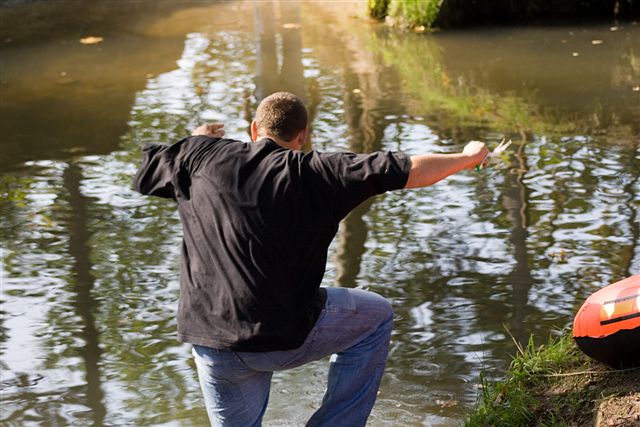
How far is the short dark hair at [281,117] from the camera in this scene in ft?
13.7

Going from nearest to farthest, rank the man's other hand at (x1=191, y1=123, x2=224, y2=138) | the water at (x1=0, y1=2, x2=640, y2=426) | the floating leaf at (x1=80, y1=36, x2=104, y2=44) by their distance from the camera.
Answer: the man's other hand at (x1=191, y1=123, x2=224, y2=138) < the water at (x1=0, y1=2, x2=640, y2=426) < the floating leaf at (x1=80, y1=36, x2=104, y2=44)

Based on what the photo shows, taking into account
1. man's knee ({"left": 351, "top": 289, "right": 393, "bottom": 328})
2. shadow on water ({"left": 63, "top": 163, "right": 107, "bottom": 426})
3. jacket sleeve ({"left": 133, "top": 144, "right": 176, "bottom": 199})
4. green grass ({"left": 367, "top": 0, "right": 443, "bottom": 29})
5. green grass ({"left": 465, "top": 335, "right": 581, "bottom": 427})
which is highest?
jacket sleeve ({"left": 133, "top": 144, "right": 176, "bottom": 199})

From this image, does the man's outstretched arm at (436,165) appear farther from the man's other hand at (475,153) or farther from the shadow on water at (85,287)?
the shadow on water at (85,287)

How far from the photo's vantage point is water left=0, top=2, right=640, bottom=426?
602cm

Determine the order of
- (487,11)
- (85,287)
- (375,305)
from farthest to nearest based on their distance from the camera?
(487,11)
(85,287)
(375,305)

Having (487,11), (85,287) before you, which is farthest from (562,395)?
(487,11)

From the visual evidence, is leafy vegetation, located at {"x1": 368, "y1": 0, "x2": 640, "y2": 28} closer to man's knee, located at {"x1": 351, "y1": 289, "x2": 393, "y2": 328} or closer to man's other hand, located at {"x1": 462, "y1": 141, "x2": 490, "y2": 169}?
man's other hand, located at {"x1": 462, "y1": 141, "x2": 490, "y2": 169}

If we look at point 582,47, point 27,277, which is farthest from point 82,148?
point 582,47

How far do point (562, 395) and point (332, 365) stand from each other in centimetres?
121

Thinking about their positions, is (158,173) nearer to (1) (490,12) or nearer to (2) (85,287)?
(2) (85,287)

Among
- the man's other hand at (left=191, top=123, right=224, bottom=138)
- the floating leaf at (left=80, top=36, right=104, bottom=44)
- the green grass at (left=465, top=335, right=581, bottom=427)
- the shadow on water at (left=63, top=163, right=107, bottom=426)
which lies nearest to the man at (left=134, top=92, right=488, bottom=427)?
the man's other hand at (left=191, top=123, right=224, bottom=138)

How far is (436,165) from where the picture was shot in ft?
13.3

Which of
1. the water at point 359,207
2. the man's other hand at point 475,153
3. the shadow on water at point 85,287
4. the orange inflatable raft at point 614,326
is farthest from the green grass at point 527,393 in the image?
the shadow on water at point 85,287

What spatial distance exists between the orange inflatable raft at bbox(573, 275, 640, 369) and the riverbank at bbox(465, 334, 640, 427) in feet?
0.31
